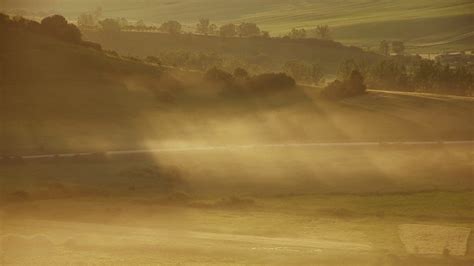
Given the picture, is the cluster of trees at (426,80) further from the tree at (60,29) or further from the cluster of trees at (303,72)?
the tree at (60,29)

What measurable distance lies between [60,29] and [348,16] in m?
131

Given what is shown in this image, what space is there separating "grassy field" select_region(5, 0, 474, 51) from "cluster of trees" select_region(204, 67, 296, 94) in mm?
81111

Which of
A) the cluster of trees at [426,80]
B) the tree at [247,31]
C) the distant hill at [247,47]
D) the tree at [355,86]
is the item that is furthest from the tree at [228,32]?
the tree at [355,86]

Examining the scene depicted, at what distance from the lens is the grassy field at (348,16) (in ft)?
472

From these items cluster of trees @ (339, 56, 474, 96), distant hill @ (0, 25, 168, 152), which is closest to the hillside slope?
distant hill @ (0, 25, 168, 152)

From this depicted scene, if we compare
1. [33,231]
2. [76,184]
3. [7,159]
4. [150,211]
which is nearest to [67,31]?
[7,159]

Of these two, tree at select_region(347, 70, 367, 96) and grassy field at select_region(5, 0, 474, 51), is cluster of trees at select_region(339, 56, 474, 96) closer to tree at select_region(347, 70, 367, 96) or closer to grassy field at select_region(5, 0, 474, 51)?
tree at select_region(347, 70, 367, 96)

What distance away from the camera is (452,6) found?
15988 cm

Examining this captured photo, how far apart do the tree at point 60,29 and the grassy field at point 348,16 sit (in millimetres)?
78577

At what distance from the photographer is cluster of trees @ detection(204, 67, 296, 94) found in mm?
47469

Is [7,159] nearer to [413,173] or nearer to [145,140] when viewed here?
[145,140]

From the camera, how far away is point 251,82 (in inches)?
1891

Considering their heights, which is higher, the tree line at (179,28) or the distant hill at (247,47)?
the tree line at (179,28)

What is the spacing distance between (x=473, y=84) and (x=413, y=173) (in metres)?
24.8
